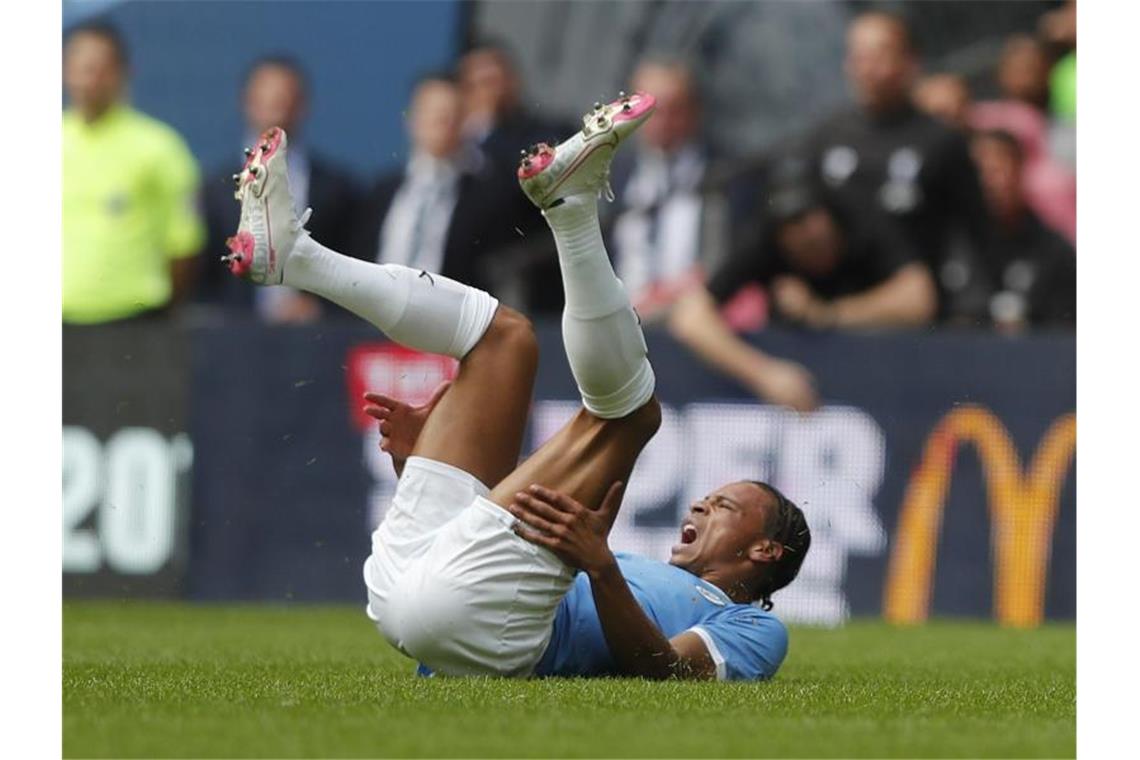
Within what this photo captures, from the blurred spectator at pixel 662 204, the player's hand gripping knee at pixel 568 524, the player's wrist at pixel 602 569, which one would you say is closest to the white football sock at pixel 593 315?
the player's hand gripping knee at pixel 568 524

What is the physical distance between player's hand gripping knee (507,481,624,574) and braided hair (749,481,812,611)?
0.81m

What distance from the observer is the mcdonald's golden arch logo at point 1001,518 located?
35.1ft

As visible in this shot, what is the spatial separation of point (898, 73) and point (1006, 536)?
267 cm

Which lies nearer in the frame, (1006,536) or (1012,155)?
(1006,536)

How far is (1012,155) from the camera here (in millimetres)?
11562

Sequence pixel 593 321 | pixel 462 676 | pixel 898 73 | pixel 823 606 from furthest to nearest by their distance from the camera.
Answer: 1. pixel 898 73
2. pixel 823 606
3. pixel 462 676
4. pixel 593 321

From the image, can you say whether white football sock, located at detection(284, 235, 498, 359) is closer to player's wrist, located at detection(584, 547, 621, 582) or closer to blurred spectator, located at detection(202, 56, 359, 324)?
player's wrist, located at detection(584, 547, 621, 582)

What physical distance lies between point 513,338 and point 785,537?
1076 millimetres

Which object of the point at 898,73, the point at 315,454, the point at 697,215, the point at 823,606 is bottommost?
the point at 823,606

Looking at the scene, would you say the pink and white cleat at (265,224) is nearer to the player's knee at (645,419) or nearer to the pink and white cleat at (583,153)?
the pink and white cleat at (583,153)

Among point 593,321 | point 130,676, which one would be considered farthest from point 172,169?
point 593,321

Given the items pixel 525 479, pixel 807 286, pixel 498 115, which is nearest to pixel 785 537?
pixel 525 479

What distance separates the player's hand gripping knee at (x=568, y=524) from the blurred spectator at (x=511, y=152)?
6.03 meters

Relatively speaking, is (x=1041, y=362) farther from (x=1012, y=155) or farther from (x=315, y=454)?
(x=315, y=454)
